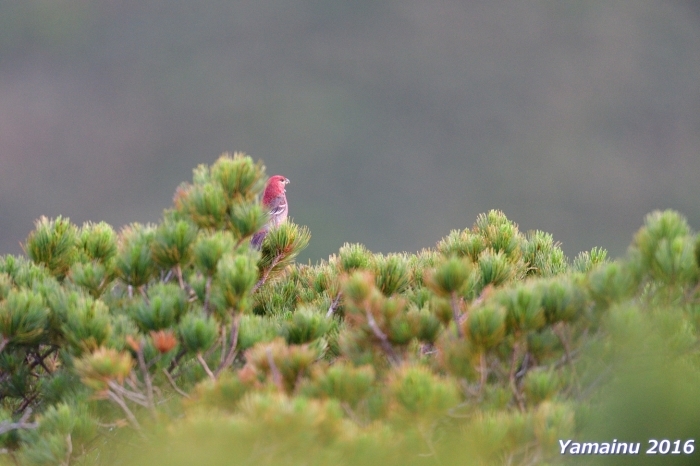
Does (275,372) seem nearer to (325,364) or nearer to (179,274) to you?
(325,364)

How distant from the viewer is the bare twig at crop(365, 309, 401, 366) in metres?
1.52

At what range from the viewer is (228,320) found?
1650 millimetres

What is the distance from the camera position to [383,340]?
61.4 inches

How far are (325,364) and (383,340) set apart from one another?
14 centimetres

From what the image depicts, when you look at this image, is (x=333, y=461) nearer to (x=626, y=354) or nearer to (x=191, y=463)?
(x=191, y=463)

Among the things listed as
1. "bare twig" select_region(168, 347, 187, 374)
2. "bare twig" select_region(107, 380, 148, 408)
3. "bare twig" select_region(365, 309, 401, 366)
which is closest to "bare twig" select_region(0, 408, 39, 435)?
"bare twig" select_region(107, 380, 148, 408)

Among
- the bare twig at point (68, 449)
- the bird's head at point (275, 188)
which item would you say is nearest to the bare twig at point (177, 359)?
the bare twig at point (68, 449)

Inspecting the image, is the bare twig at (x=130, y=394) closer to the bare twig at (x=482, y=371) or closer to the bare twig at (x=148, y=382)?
the bare twig at (x=148, y=382)

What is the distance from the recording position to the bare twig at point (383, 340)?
152 centimetres

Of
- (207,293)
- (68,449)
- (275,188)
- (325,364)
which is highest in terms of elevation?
(275,188)

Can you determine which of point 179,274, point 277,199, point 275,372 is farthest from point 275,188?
point 275,372

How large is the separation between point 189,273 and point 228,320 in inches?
9.3

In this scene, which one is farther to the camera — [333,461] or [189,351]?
[189,351]

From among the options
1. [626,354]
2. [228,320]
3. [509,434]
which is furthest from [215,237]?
[626,354]
